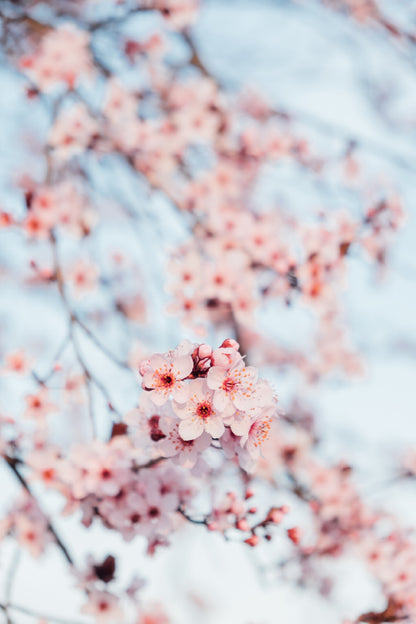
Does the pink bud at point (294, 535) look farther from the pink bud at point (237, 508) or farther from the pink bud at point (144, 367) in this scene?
the pink bud at point (144, 367)

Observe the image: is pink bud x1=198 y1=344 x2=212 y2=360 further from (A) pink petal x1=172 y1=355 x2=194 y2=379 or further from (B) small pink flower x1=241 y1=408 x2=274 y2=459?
(B) small pink flower x1=241 y1=408 x2=274 y2=459

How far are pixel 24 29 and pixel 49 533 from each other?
3.83 m

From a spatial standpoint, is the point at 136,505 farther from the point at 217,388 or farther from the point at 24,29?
the point at 24,29

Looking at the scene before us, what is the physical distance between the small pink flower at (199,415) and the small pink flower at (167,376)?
3cm

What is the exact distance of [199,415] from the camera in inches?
54.7

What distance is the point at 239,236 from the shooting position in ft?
10.7

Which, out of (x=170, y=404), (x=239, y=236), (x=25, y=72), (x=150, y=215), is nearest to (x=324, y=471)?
(x=239, y=236)

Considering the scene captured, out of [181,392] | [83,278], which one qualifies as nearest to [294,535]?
[181,392]

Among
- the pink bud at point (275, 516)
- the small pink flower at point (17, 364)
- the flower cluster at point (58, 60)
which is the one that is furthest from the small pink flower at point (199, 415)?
the flower cluster at point (58, 60)

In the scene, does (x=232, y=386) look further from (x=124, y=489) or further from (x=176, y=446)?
(x=124, y=489)

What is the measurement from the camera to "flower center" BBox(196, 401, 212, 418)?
1.37 meters

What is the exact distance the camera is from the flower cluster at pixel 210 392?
135 centimetres

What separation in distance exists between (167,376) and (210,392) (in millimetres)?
133

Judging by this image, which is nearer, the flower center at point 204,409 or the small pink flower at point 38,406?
the flower center at point 204,409
